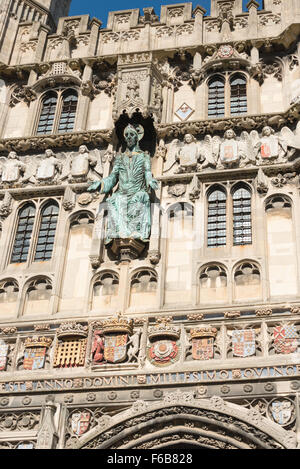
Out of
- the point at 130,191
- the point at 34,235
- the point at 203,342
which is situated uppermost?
the point at 130,191

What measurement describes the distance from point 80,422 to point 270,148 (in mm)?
8109

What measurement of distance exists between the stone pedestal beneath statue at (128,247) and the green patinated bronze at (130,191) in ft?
0.32

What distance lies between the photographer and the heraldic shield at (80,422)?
52.3 ft

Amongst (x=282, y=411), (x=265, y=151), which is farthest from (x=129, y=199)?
(x=282, y=411)

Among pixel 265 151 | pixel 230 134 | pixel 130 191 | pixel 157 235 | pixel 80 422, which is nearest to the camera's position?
pixel 80 422

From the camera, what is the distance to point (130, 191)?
19109 millimetres

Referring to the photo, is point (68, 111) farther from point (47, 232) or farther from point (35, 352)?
point (35, 352)

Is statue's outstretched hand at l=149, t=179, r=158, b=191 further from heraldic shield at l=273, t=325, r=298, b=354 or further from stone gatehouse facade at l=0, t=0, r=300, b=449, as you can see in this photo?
heraldic shield at l=273, t=325, r=298, b=354

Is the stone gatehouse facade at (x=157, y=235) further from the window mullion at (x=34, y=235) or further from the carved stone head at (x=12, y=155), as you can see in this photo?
the carved stone head at (x=12, y=155)

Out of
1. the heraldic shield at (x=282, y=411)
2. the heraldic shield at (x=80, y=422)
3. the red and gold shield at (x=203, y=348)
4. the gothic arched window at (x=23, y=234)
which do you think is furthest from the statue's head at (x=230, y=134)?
the heraldic shield at (x=80, y=422)

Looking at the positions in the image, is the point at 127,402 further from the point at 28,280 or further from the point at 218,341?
the point at 28,280

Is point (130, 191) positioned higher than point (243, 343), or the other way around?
point (130, 191)

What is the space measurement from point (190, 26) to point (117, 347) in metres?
10.8
